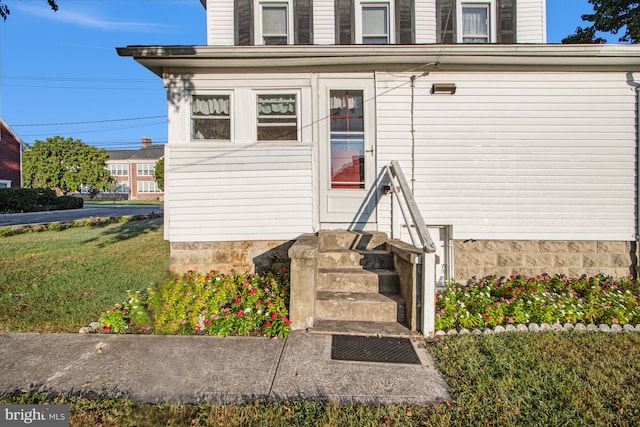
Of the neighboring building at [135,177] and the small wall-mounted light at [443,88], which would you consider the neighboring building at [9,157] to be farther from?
the small wall-mounted light at [443,88]

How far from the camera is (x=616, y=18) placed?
1230 centimetres

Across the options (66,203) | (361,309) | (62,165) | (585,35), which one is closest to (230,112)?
(361,309)

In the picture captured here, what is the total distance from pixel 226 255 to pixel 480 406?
14.3 ft

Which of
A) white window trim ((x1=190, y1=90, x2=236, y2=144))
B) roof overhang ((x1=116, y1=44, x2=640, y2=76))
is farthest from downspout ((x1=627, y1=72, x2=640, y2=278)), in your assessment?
white window trim ((x1=190, y1=90, x2=236, y2=144))

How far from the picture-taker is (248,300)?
4.30 meters

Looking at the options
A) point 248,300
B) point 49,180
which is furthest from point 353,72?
point 49,180

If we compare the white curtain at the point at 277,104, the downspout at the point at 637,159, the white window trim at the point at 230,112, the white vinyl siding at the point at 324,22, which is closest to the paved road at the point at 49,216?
the white window trim at the point at 230,112

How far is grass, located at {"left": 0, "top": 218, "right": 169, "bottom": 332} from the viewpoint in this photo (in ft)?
13.8

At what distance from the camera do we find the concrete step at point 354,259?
15.7 feet

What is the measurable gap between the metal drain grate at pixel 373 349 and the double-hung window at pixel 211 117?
395 centimetres

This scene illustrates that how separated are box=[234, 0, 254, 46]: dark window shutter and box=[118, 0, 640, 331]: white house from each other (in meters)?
1.66

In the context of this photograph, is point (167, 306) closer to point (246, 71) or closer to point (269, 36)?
point (246, 71)

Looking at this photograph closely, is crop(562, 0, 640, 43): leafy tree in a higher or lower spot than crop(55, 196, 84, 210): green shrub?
higher

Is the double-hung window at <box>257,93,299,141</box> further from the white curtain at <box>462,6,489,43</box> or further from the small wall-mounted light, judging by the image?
the white curtain at <box>462,6,489,43</box>
